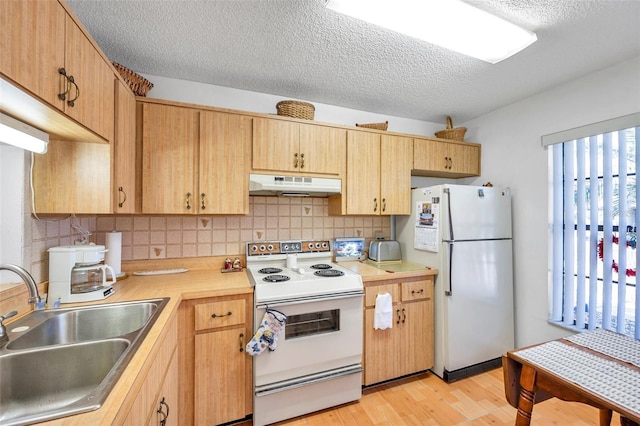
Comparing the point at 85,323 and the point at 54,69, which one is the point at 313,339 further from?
the point at 54,69

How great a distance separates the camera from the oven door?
175cm

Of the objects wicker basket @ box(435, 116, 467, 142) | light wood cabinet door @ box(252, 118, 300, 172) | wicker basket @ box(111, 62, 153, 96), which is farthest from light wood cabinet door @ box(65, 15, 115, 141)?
wicker basket @ box(435, 116, 467, 142)

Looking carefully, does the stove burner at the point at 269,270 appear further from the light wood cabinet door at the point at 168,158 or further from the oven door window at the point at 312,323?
the light wood cabinet door at the point at 168,158

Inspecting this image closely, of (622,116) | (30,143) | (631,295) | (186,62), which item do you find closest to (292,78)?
(186,62)

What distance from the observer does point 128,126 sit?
1.67 m

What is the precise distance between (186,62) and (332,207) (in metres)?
1.64

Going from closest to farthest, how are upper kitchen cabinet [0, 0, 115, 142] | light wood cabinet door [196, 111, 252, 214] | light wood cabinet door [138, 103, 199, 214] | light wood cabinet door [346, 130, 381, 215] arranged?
1. upper kitchen cabinet [0, 0, 115, 142]
2. light wood cabinet door [138, 103, 199, 214]
3. light wood cabinet door [196, 111, 252, 214]
4. light wood cabinet door [346, 130, 381, 215]

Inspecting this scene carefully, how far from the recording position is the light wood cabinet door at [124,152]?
5.02 feet

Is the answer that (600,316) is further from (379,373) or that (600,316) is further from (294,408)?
(294,408)

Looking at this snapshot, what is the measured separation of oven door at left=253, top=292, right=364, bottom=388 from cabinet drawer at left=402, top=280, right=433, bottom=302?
498 millimetres

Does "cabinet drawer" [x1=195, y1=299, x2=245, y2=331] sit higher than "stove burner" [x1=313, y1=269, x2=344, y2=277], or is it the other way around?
"stove burner" [x1=313, y1=269, x2=344, y2=277]

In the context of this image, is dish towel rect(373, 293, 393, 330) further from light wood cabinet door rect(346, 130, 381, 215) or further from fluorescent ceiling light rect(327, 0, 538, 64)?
fluorescent ceiling light rect(327, 0, 538, 64)

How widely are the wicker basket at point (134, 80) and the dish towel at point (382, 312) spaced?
90.3 inches

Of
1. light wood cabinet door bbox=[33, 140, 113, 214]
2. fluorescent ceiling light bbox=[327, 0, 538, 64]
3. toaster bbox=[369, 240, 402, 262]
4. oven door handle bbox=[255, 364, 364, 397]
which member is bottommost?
oven door handle bbox=[255, 364, 364, 397]
